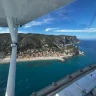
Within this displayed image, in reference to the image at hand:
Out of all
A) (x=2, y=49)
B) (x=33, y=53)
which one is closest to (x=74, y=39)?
(x=33, y=53)

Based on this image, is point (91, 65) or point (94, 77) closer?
point (94, 77)

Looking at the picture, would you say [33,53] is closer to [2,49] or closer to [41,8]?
[2,49]

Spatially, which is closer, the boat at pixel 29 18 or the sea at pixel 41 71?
the boat at pixel 29 18

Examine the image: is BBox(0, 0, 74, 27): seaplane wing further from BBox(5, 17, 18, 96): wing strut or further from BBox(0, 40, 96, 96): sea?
BBox(0, 40, 96, 96): sea

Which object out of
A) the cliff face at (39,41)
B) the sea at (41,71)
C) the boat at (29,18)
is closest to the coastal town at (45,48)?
the cliff face at (39,41)

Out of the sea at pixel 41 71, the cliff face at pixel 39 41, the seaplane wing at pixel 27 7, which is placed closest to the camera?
the seaplane wing at pixel 27 7

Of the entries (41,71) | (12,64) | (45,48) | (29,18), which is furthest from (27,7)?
(45,48)

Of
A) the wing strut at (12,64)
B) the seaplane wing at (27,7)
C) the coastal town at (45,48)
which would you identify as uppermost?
the coastal town at (45,48)

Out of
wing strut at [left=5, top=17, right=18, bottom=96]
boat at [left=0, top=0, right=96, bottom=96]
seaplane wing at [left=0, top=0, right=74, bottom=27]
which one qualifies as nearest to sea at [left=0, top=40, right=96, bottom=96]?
boat at [left=0, top=0, right=96, bottom=96]

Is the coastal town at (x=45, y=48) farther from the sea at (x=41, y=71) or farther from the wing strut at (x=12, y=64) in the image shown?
the wing strut at (x=12, y=64)
